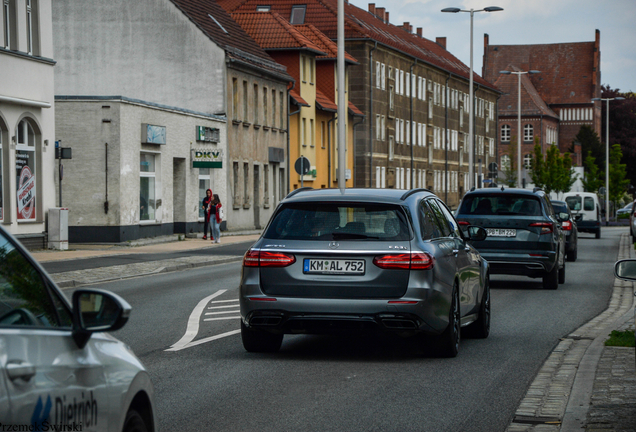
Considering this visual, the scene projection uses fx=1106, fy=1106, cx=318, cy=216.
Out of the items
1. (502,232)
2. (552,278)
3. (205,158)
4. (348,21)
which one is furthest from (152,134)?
(348,21)

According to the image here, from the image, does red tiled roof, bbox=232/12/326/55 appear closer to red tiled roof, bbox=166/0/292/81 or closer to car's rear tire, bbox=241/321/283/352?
red tiled roof, bbox=166/0/292/81

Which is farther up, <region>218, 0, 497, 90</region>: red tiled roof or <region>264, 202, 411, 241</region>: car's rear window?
<region>218, 0, 497, 90</region>: red tiled roof

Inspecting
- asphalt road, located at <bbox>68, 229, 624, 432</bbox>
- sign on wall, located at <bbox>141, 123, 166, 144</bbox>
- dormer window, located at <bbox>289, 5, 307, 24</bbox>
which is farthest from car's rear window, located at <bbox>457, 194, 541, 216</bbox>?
dormer window, located at <bbox>289, 5, 307, 24</bbox>

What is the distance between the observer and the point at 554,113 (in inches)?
5837

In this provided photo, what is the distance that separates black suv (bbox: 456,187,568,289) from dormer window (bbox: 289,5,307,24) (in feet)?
191

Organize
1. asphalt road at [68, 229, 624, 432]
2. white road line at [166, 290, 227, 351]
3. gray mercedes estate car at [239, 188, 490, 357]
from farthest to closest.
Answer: white road line at [166, 290, 227, 351]
gray mercedes estate car at [239, 188, 490, 357]
asphalt road at [68, 229, 624, 432]

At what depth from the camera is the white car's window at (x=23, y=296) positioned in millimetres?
3504

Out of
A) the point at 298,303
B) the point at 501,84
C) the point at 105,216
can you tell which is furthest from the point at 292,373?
the point at 501,84

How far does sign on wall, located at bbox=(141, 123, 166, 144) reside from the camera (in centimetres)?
3756

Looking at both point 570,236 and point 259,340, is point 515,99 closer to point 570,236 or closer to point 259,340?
point 570,236

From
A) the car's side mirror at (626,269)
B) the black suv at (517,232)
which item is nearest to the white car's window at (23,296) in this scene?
the car's side mirror at (626,269)

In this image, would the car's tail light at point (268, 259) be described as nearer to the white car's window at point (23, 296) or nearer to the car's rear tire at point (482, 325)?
the car's rear tire at point (482, 325)

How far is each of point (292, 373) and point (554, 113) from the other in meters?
144

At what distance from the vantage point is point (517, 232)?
1827cm
